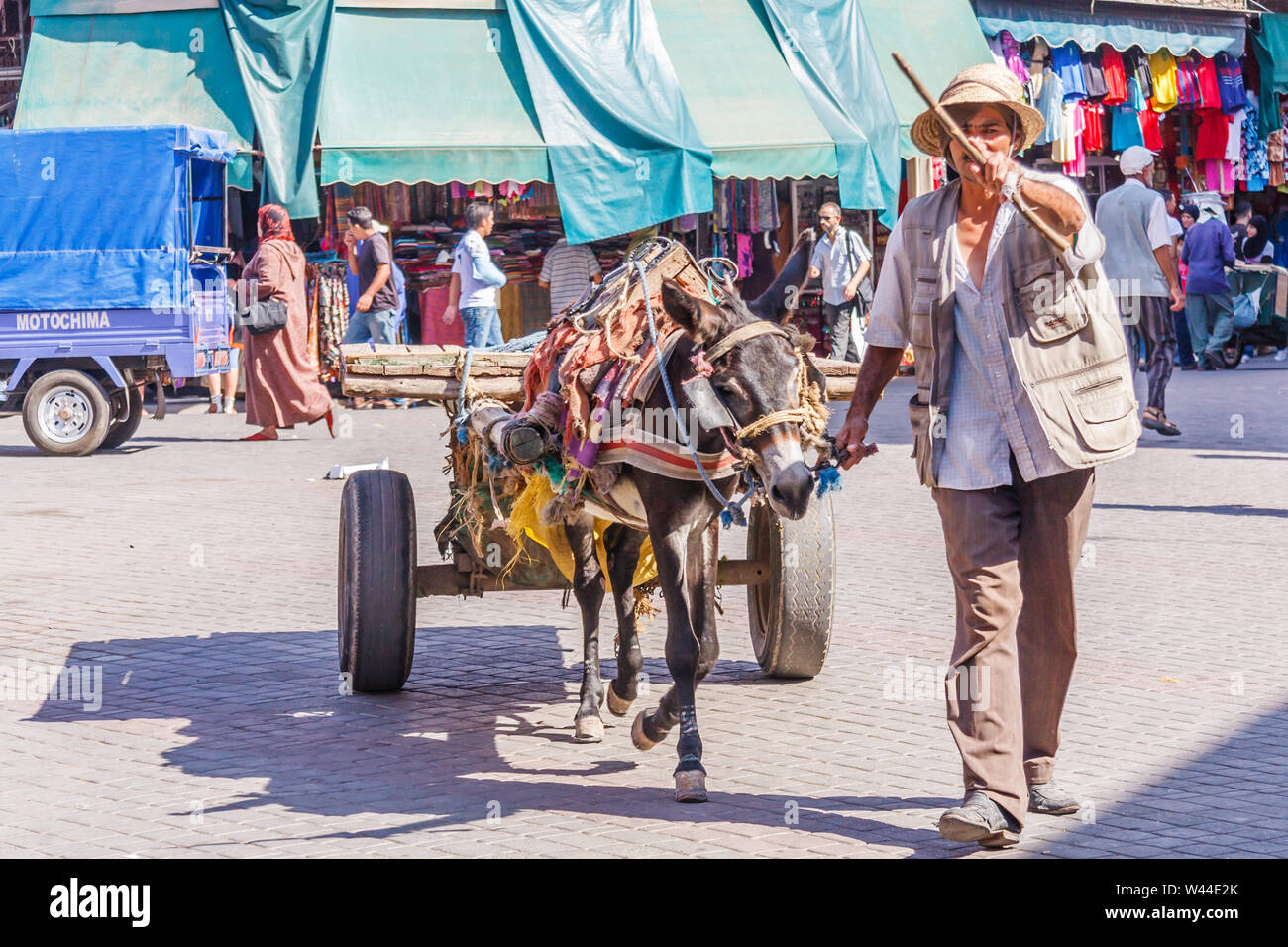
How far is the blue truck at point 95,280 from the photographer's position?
14234 mm

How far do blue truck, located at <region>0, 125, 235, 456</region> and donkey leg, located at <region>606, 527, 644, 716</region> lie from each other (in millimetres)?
9270

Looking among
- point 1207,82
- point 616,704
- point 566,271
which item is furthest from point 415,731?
point 1207,82

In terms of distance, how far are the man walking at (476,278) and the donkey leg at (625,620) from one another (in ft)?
27.9

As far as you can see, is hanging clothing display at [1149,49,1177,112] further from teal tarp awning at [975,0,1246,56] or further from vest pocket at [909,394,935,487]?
vest pocket at [909,394,935,487]

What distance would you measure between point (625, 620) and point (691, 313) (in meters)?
1.31

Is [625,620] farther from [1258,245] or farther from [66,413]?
[1258,245]

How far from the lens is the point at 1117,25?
21.9m

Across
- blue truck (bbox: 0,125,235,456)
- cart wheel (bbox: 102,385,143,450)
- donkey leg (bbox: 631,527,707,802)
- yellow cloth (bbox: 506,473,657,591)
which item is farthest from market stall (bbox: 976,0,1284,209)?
donkey leg (bbox: 631,527,707,802)

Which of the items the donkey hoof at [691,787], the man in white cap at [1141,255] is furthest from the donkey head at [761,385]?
the man in white cap at [1141,255]

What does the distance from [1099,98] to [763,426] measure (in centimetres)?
1885

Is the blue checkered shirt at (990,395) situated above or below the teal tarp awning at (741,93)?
below

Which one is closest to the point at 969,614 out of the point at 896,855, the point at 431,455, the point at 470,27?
the point at 896,855

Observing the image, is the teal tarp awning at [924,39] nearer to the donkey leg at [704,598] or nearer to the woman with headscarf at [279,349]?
the woman with headscarf at [279,349]

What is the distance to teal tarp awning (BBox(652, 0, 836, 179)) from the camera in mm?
17688
